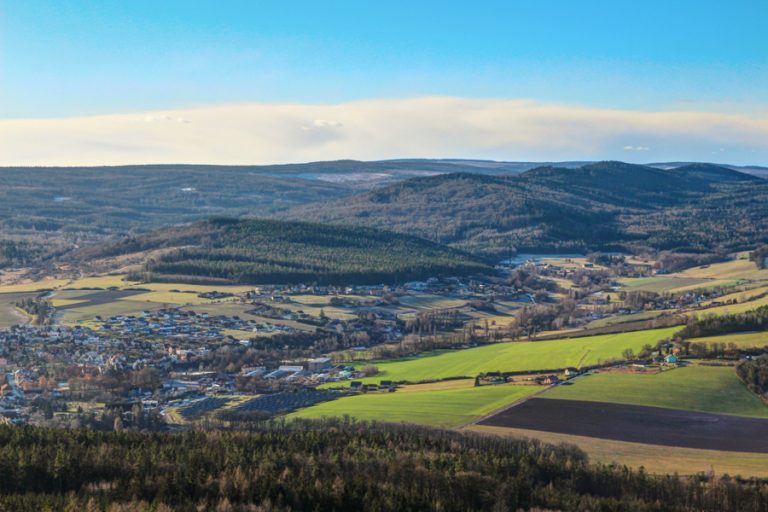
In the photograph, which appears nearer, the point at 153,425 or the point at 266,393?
the point at 153,425

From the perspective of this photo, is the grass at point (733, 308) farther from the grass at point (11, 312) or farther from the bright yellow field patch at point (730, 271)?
the grass at point (11, 312)

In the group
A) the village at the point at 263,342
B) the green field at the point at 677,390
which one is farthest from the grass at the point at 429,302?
the green field at the point at 677,390

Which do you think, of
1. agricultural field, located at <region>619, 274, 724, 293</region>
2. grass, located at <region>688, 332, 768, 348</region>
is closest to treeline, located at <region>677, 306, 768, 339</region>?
grass, located at <region>688, 332, 768, 348</region>

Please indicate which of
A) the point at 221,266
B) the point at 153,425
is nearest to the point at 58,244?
the point at 221,266

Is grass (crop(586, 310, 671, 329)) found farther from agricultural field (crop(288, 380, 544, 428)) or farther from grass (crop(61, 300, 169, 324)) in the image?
grass (crop(61, 300, 169, 324))

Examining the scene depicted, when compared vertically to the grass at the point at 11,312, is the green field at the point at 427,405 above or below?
below

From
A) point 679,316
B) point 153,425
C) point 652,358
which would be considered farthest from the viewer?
point 679,316

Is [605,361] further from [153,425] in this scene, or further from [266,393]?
[153,425]
